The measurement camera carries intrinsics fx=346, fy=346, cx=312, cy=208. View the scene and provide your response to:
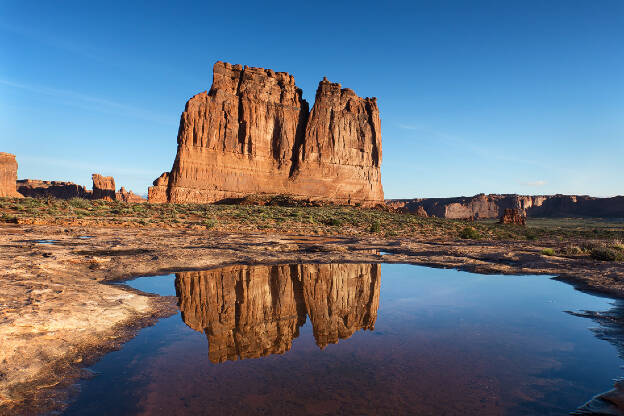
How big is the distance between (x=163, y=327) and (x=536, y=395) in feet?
15.9

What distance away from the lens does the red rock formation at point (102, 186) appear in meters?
81.6

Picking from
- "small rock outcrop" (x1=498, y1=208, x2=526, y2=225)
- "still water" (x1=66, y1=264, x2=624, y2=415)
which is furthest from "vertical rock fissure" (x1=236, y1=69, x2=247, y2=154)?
"still water" (x1=66, y1=264, x2=624, y2=415)

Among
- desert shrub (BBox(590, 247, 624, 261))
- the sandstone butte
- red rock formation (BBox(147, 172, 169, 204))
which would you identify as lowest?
desert shrub (BBox(590, 247, 624, 261))

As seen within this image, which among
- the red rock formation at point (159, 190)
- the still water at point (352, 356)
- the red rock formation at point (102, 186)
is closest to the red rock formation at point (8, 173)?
the red rock formation at point (102, 186)

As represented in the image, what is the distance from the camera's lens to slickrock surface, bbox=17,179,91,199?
87044 millimetres

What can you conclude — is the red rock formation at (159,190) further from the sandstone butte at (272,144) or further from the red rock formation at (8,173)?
the red rock formation at (8,173)

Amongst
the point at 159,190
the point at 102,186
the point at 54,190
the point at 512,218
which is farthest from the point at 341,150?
the point at 54,190

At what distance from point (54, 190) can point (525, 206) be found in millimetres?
156518

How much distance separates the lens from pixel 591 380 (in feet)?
12.5

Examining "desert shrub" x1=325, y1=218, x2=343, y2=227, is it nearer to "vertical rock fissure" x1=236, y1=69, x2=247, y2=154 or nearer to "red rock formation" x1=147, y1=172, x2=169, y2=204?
"red rock formation" x1=147, y1=172, x2=169, y2=204

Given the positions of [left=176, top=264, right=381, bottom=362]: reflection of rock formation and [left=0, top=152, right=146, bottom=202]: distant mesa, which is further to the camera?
[left=0, top=152, right=146, bottom=202]: distant mesa

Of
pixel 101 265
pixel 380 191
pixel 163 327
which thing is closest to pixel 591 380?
pixel 163 327

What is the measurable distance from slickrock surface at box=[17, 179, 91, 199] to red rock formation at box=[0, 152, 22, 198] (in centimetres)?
1754

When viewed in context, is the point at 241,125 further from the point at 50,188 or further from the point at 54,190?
the point at 50,188
